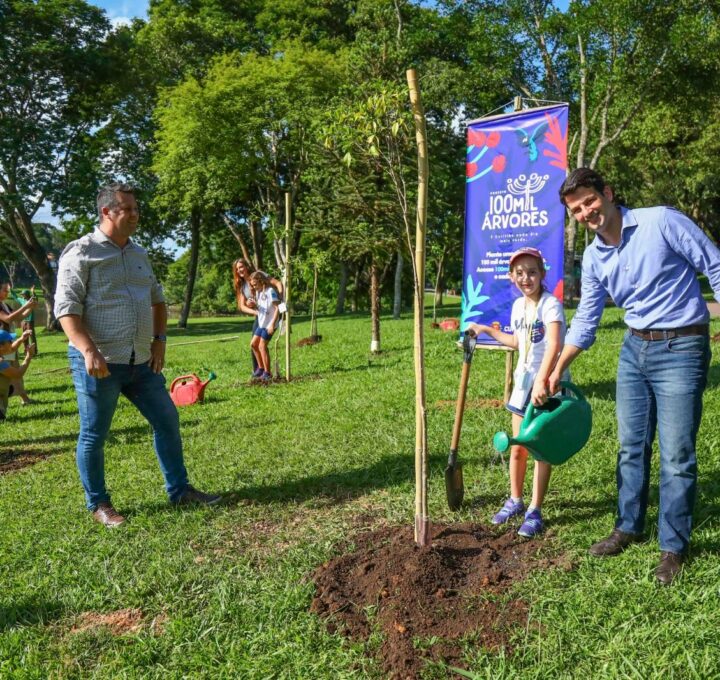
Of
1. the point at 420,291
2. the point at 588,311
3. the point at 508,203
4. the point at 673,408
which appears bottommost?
the point at 673,408

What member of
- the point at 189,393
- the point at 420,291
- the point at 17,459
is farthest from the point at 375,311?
the point at 420,291

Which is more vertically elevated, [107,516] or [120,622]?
[107,516]

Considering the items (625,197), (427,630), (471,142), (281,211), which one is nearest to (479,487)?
(427,630)

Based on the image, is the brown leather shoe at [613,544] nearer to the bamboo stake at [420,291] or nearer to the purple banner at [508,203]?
the bamboo stake at [420,291]

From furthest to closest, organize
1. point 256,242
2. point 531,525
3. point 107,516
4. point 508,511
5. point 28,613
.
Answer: point 256,242 → point 107,516 → point 508,511 → point 531,525 → point 28,613

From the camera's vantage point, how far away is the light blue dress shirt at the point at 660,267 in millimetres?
3064

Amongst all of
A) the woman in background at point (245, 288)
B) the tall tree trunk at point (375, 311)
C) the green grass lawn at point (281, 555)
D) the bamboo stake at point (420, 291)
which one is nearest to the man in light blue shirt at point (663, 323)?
the green grass lawn at point (281, 555)

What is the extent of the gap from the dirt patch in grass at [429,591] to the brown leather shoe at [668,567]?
0.42m

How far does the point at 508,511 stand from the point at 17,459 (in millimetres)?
4904

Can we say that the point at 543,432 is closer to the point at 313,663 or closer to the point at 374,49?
the point at 313,663

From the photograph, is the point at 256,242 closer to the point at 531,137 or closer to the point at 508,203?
the point at 508,203

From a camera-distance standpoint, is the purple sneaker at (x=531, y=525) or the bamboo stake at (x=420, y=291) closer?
the bamboo stake at (x=420, y=291)

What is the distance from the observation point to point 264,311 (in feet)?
32.1

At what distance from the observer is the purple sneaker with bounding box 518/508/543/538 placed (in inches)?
145
